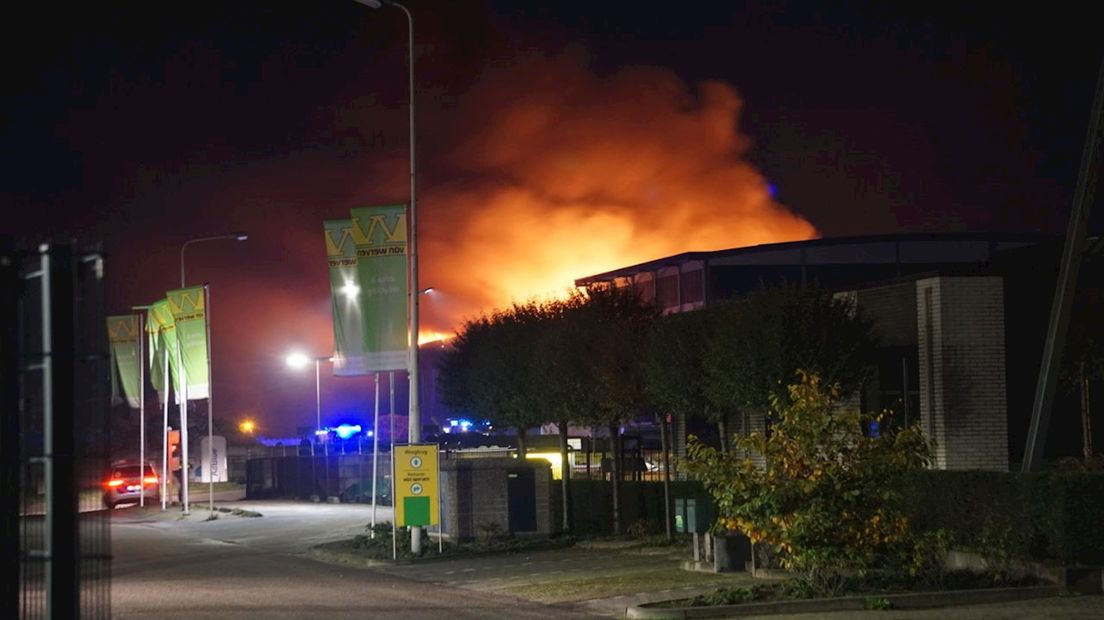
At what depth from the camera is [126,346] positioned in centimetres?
4759

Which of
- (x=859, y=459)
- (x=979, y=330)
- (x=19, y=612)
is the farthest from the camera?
(x=979, y=330)

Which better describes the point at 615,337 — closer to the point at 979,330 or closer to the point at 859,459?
the point at 979,330

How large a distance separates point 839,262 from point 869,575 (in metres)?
38.4

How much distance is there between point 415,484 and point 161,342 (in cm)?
2462

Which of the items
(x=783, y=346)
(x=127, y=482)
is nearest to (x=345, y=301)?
(x=783, y=346)

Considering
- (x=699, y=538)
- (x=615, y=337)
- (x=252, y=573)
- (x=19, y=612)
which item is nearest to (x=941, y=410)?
(x=699, y=538)

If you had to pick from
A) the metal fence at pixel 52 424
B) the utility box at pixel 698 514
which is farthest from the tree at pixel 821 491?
the metal fence at pixel 52 424

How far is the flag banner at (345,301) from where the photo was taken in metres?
27.9

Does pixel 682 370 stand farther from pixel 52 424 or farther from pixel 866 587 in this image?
pixel 52 424

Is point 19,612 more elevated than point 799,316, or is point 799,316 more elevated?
point 799,316

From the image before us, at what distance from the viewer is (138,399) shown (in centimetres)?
5050

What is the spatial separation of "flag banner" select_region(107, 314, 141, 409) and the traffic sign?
2239 centimetres

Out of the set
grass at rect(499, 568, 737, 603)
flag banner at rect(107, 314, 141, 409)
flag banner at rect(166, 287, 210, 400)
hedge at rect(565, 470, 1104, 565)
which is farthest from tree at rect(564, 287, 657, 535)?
flag banner at rect(107, 314, 141, 409)

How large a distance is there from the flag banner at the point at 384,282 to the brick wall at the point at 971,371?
10.1 m
